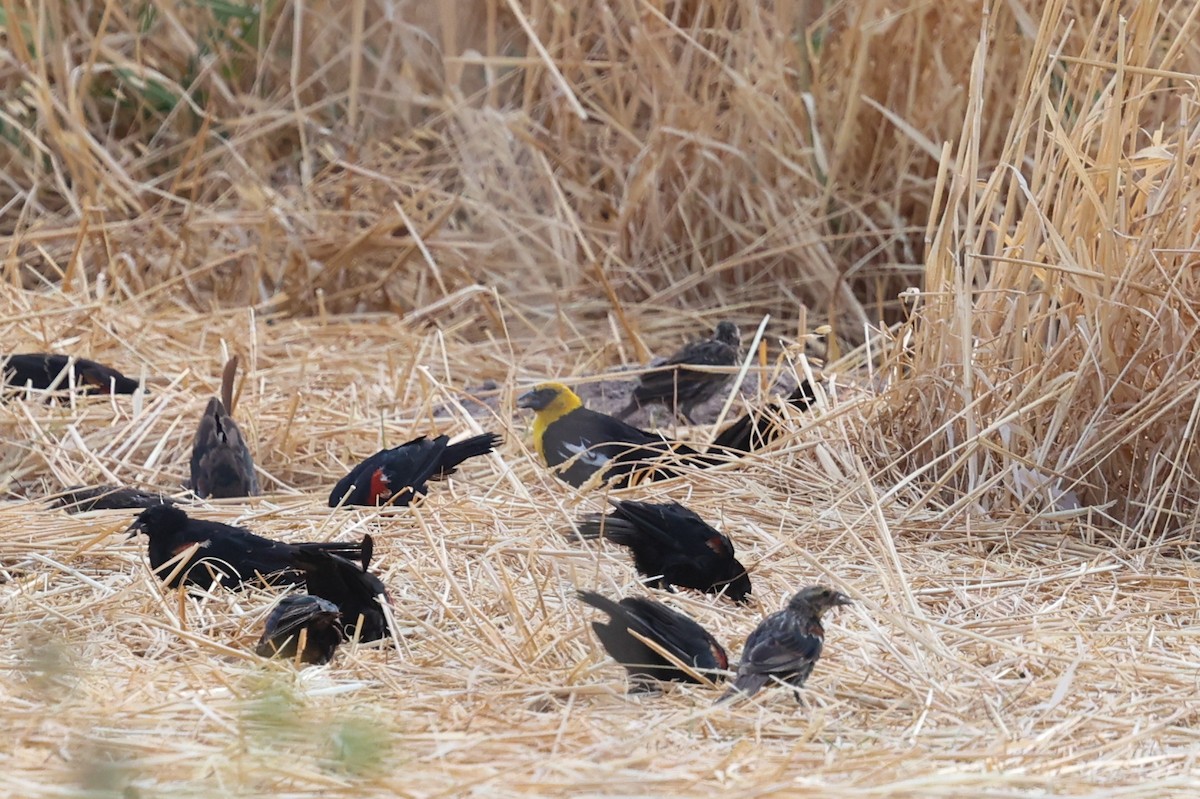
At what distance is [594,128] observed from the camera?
7.05 metres

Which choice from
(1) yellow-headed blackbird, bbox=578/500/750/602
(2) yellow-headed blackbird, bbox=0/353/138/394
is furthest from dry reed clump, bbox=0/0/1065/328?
(1) yellow-headed blackbird, bbox=578/500/750/602

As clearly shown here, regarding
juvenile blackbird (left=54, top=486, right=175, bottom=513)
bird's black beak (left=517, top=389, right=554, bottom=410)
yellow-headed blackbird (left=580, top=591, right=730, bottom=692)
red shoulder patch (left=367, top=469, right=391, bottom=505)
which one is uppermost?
yellow-headed blackbird (left=580, top=591, right=730, bottom=692)

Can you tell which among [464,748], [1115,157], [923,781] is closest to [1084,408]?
[1115,157]

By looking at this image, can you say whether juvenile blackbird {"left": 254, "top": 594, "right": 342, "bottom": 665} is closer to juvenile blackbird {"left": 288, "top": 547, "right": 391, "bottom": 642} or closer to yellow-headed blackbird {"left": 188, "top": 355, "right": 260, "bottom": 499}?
juvenile blackbird {"left": 288, "top": 547, "right": 391, "bottom": 642}

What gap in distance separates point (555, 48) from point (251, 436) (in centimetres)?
266

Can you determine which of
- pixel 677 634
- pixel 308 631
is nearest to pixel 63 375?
pixel 308 631

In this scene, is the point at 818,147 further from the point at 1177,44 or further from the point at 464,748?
the point at 464,748

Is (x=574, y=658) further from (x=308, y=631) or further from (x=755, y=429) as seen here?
(x=755, y=429)

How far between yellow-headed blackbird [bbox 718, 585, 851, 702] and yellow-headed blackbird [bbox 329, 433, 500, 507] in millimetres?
1324

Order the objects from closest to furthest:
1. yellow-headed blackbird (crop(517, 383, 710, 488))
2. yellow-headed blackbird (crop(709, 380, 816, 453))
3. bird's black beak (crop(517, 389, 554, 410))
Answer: yellow-headed blackbird (crop(517, 383, 710, 488)) < yellow-headed blackbird (crop(709, 380, 816, 453)) < bird's black beak (crop(517, 389, 554, 410))

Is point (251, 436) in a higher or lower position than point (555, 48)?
lower

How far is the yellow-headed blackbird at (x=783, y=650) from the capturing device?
9.00ft

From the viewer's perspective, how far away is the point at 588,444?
4562 mm

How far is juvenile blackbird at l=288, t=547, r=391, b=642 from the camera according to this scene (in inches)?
122
